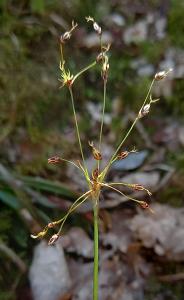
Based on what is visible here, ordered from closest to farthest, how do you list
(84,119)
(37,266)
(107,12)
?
(37,266), (84,119), (107,12)

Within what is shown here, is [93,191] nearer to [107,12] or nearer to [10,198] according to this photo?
[10,198]

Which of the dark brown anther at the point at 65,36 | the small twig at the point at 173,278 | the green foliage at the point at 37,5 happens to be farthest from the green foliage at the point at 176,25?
the dark brown anther at the point at 65,36

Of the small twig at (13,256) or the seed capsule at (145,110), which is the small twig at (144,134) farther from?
the seed capsule at (145,110)

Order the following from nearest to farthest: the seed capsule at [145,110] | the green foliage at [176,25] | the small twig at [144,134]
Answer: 1. the seed capsule at [145,110]
2. the small twig at [144,134]
3. the green foliage at [176,25]

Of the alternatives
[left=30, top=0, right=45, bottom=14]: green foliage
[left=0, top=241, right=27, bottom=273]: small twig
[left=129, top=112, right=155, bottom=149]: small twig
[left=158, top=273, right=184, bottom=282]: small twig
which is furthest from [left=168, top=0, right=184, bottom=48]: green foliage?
[left=0, top=241, right=27, bottom=273]: small twig

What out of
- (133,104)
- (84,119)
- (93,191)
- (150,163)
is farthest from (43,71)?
(93,191)

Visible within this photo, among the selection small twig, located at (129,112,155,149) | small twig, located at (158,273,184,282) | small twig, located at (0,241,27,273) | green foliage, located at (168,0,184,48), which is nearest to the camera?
small twig, located at (0,241,27,273)

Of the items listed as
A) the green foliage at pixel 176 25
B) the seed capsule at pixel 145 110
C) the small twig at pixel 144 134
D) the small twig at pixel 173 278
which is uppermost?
the green foliage at pixel 176 25

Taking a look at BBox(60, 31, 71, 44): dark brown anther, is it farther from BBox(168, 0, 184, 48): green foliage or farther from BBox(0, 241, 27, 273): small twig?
BBox(168, 0, 184, 48): green foliage
